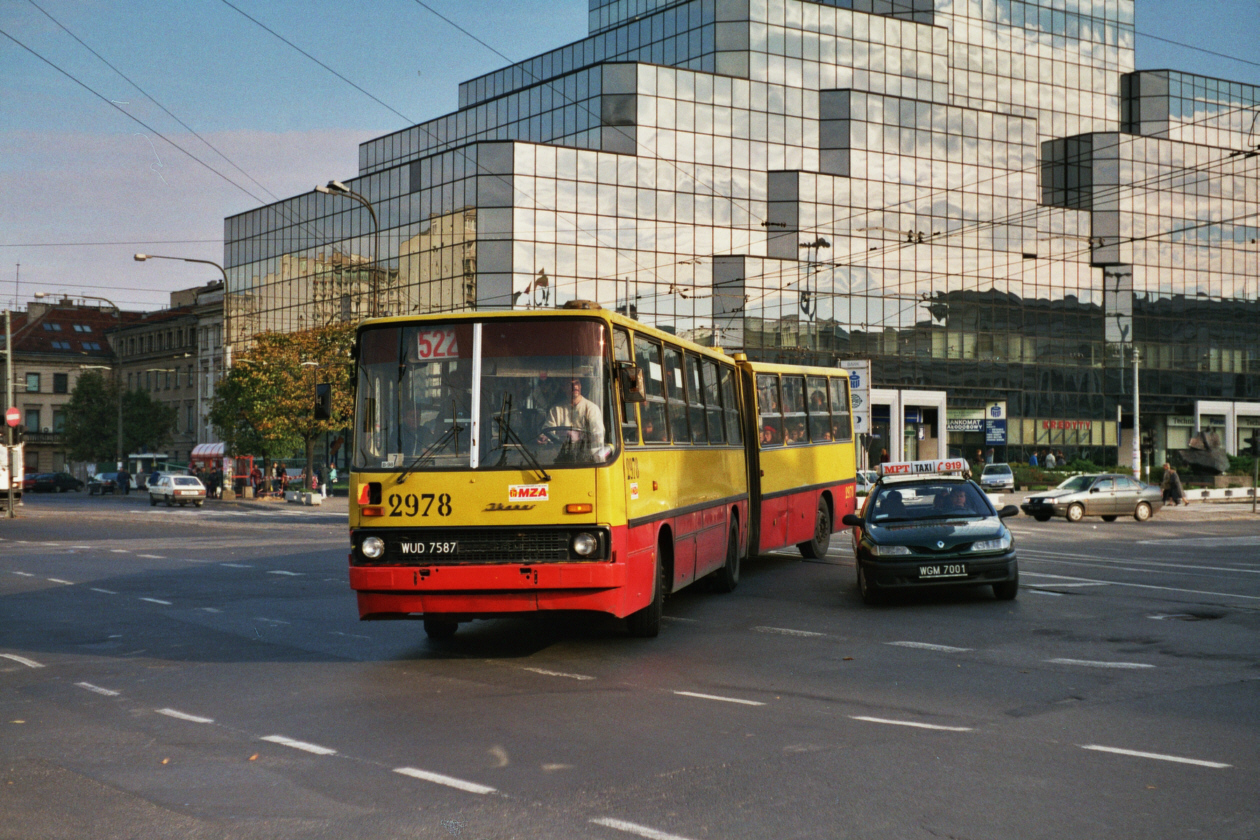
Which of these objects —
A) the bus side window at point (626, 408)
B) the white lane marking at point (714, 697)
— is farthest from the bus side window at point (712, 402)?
the white lane marking at point (714, 697)

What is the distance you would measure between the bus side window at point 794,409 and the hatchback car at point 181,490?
4301 cm

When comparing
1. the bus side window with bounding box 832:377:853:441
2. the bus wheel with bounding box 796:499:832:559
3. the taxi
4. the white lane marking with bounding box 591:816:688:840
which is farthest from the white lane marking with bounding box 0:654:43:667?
the bus side window with bounding box 832:377:853:441

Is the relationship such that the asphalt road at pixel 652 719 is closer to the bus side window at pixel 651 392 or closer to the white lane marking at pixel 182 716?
the white lane marking at pixel 182 716

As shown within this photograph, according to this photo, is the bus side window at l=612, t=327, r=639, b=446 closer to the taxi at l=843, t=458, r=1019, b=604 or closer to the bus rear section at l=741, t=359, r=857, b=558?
the taxi at l=843, t=458, r=1019, b=604

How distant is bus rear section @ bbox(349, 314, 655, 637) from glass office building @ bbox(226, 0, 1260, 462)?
170 feet

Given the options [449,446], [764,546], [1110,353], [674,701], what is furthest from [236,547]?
[1110,353]

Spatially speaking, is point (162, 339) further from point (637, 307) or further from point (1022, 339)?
point (1022, 339)

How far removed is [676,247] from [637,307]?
3.77m

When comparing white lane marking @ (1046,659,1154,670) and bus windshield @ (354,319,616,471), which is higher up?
bus windshield @ (354,319,616,471)

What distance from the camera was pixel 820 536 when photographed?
2339cm

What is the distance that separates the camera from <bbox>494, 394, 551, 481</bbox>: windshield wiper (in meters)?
11.2

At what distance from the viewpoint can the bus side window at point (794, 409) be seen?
21.2 meters

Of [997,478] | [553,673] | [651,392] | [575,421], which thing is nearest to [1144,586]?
[651,392]

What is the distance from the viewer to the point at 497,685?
10352 mm
